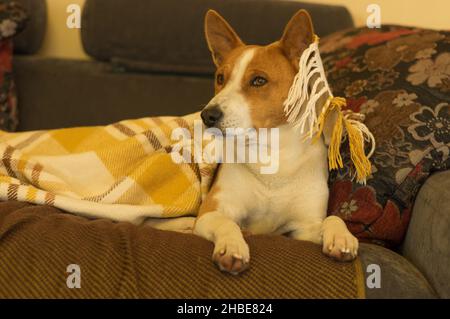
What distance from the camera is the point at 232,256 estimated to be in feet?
3.06

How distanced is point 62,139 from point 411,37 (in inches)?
44.3

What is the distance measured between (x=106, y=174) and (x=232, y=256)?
65 cm

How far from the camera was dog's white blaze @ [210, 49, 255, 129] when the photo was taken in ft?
3.97

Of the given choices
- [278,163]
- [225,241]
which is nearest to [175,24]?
[278,163]

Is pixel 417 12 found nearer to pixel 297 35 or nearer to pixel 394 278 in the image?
pixel 297 35

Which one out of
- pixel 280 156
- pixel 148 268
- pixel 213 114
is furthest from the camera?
pixel 280 156

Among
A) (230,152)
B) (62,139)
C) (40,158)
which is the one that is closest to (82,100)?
(62,139)

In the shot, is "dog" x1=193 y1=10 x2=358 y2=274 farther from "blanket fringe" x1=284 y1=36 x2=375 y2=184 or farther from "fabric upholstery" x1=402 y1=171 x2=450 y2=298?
"fabric upholstery" x1=402 y1=171 x2=450 y2=298

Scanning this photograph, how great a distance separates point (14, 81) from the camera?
2084 millimetres

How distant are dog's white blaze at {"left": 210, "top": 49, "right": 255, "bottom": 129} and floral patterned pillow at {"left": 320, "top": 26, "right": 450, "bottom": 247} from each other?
0.30 metres

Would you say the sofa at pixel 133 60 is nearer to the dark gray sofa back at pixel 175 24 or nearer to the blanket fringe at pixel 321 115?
the dark gray sofa back at pixel 175 24

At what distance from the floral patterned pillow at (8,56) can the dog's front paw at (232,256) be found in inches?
53.5

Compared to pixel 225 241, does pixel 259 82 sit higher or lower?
higher

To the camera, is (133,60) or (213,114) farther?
(133,60)
